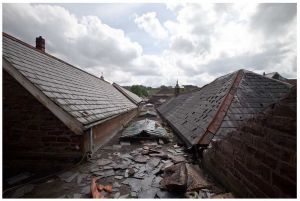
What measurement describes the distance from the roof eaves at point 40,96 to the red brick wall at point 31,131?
176mm

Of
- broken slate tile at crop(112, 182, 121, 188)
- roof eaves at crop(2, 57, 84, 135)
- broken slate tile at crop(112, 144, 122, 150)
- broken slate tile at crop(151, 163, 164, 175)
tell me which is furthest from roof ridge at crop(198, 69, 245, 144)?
roof eaves at crop(2, 57, 84, 135)

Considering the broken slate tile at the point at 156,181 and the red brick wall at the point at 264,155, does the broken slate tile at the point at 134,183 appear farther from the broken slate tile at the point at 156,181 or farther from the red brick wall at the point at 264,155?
the red brick wall at the point at 264,155

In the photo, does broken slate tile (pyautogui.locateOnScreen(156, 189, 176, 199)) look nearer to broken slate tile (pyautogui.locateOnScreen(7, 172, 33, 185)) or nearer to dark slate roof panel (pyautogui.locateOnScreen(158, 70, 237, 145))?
dark slate roof panel (pyautogui.locateOnScreen(158, 70, 237, 145))

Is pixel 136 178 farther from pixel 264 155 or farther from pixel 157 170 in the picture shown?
pixel 264 155

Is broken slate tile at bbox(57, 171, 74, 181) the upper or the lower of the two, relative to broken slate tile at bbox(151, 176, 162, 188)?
upper

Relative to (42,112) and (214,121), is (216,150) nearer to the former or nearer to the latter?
(214,121)

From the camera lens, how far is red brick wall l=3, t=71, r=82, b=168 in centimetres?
595

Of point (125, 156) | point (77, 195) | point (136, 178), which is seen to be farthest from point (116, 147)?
point (77, 195)

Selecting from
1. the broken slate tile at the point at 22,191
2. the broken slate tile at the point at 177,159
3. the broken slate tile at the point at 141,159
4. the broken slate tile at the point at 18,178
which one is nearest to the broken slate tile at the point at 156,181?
the broken slate tile at the point at 177,159

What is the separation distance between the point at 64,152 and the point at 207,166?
4702 mm

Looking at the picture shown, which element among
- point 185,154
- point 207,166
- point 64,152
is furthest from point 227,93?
point 64,152

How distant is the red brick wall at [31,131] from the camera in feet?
19.5

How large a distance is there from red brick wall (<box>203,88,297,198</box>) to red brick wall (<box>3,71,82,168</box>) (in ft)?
15.4

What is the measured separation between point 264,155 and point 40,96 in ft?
20.5
